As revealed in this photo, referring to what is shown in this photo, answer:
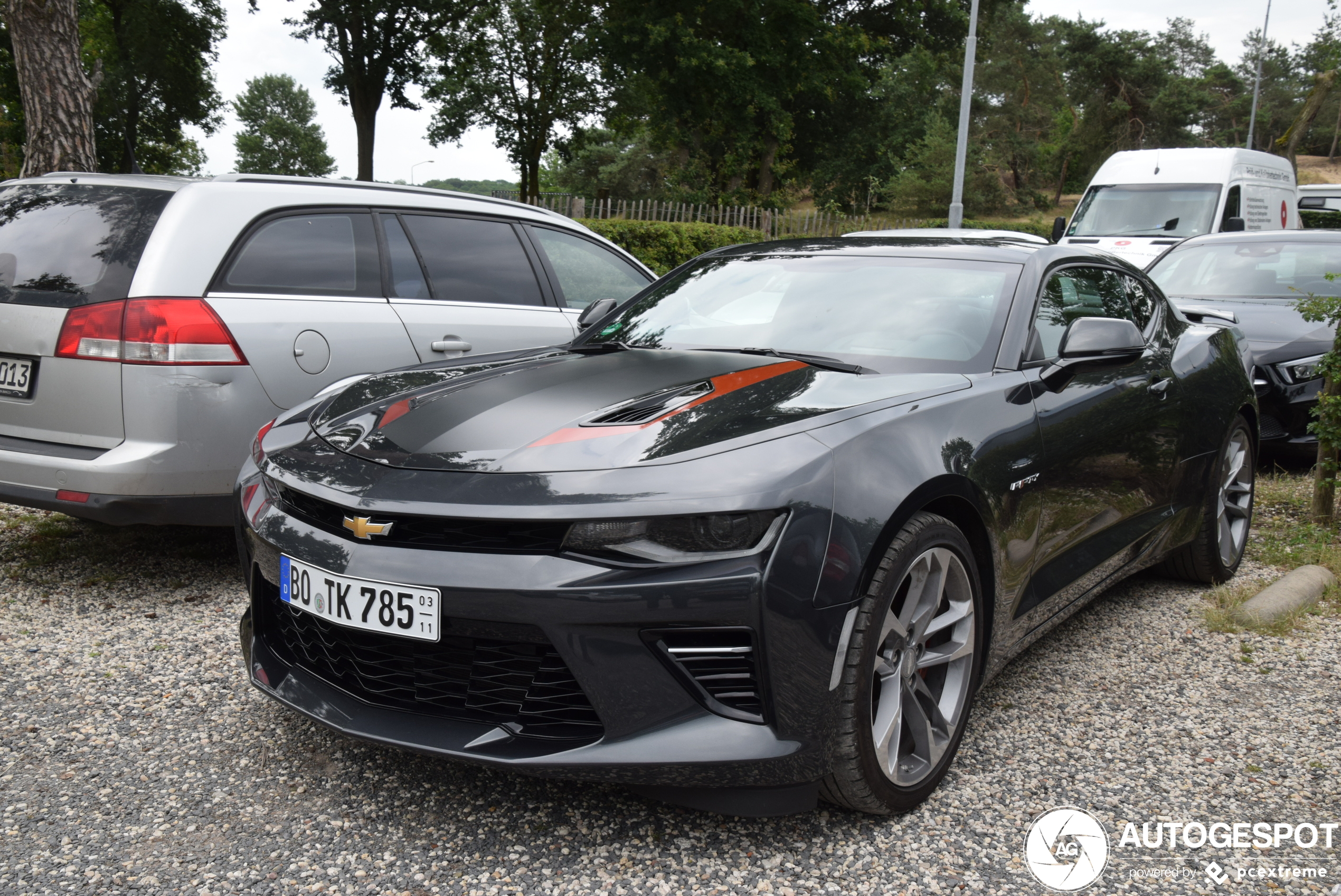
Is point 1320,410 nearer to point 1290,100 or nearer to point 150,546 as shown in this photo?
point 150,546

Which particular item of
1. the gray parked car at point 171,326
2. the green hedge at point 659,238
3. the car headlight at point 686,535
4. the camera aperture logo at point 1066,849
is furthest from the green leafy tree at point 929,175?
the car headlight at point 686,535

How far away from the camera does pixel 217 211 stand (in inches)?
155

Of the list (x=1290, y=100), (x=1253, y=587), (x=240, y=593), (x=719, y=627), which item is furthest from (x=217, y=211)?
(x=1290, y=100)

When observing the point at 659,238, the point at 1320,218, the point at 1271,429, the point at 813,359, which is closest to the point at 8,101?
the point at 659,238

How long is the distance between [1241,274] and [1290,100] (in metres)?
68.8

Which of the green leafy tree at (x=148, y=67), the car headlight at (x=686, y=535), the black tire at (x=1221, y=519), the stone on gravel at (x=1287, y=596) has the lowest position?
the stone on gravel at (x=1287, y=596)

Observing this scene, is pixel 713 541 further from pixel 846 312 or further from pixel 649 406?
pixel 846 312

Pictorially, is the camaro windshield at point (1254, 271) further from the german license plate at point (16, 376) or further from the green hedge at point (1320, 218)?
the green hedge at point (1320, 218)

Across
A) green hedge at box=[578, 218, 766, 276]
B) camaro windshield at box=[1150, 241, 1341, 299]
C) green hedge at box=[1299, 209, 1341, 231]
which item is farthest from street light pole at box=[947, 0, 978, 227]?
camaro windshield at box=[1150, 241, 1341, 299]

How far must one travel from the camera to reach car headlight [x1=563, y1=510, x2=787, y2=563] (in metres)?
2.10

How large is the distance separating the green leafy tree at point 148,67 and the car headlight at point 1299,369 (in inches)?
1243

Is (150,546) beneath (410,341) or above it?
beneath

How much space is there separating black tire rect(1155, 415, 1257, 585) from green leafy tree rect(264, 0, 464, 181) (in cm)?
2724

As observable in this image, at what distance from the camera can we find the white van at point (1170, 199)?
1362 cm
